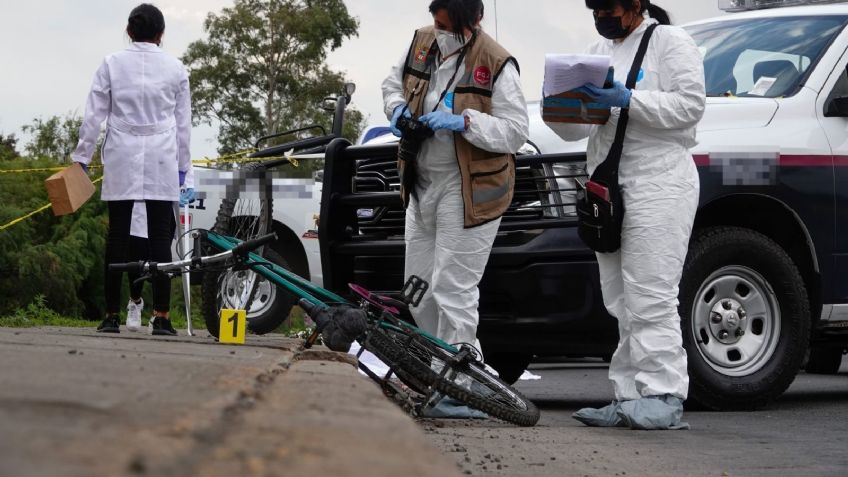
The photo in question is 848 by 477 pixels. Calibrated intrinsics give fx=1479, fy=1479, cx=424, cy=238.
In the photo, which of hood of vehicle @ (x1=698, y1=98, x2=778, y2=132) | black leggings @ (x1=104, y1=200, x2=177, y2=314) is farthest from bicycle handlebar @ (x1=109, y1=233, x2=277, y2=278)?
hood of vehicle @ (x1=698, y1=98, x2=778, y2=132)

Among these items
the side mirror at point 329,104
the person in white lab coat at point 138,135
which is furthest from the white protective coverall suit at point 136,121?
the side mirror at point 329,104

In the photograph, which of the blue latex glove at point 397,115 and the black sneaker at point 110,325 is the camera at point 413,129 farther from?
the black sneaker at point 110,325

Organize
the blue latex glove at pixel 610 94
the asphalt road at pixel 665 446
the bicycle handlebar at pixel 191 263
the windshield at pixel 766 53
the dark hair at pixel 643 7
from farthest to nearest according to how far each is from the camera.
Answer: the windshield at pixel 766 53 < the dark hair at pixel 643 7 < the bicycle handlebar at pixel 191 263 < the blue latex glove at pixel 610 94 < the asphalt road at pixel 665 446

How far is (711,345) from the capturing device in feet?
23.0

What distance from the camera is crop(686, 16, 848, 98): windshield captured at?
7.61 meters

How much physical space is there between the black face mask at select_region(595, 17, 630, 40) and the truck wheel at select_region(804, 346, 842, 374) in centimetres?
522

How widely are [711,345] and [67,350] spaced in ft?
11.6

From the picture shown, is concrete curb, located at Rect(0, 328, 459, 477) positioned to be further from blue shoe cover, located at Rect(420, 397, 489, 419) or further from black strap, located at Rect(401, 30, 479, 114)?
black strap, located at Rect(401, 30, 479, 114)

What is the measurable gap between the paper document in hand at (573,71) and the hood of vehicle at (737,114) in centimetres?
137

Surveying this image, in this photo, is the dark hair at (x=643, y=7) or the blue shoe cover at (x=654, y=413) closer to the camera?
the blue shoe cover at (x=654, y=413)

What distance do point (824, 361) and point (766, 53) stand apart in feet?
13.0

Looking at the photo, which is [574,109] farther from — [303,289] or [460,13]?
[303,289]

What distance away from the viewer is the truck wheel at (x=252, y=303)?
9.45 m

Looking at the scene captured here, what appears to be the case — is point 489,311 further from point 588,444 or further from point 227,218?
point 227,218
